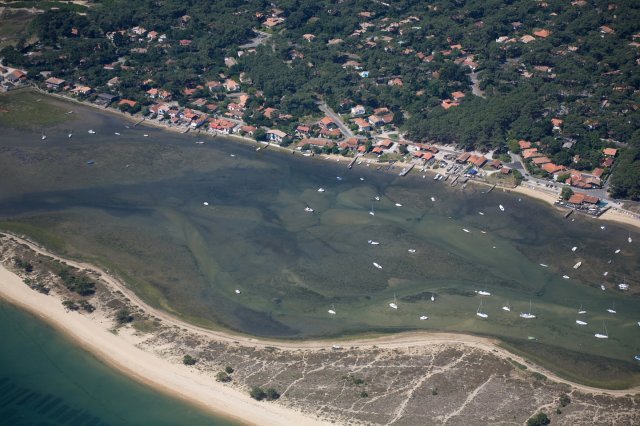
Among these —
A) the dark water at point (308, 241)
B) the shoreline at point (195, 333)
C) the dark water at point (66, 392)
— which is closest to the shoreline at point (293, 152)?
the dark water at point (308, 241)

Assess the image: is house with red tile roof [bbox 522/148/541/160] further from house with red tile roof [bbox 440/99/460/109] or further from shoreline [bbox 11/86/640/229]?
house with red tile roof [bbox 440/99/460/109]

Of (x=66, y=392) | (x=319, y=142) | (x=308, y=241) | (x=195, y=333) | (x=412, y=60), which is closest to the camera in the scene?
(x=66, y=392)

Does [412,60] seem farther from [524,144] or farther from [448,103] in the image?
[524,144]

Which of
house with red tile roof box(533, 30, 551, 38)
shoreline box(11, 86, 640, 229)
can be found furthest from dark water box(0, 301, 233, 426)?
house with red tile roof box(533, 30, 551, 38)

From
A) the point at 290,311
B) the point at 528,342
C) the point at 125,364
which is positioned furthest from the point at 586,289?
the point at 125,364

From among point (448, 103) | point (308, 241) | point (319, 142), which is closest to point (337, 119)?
point (319, 142)

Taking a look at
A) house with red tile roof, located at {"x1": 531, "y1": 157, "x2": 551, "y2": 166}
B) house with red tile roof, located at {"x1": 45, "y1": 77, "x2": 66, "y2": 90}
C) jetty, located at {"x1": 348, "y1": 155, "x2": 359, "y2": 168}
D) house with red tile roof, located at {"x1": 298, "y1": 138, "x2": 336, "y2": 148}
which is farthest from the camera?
house with red tile roof, located at {"x1": 45, "y1": 77, "x2": 66, "y2": 90}
